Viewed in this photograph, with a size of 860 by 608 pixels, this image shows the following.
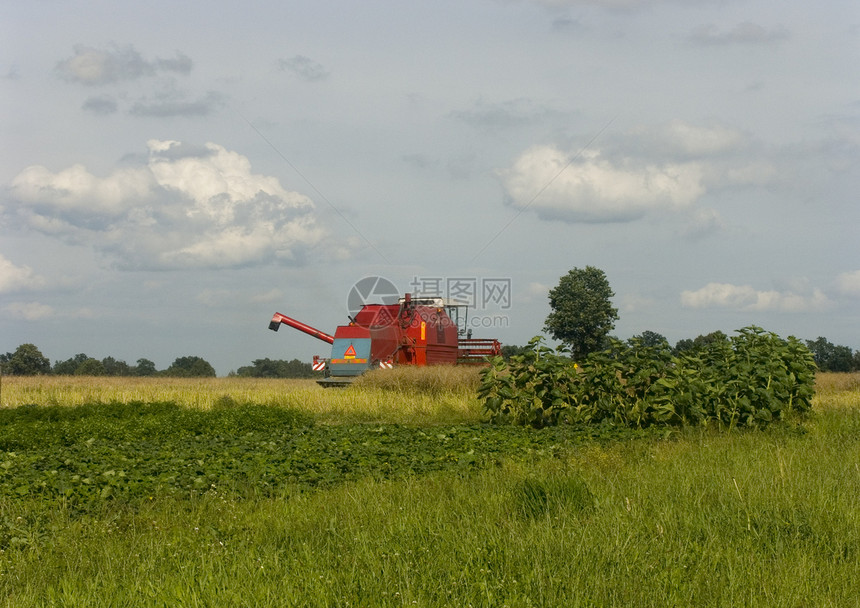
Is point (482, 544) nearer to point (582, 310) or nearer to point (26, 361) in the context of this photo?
point (582, 310)

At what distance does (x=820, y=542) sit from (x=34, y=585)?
5123mm

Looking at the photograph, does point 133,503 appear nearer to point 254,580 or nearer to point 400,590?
point 254,580

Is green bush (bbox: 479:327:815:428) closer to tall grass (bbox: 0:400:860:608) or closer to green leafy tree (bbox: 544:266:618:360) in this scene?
tall grass (bbox: 0:400:860:608)

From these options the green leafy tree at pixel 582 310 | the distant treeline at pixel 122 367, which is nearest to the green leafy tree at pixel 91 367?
the distant treeline at pixel 122 367

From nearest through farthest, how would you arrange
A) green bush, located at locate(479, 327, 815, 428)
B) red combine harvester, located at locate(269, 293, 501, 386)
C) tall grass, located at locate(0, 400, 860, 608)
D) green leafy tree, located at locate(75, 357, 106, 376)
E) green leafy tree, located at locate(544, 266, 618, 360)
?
tall grass, located at locate(0, 400, 860, 608) → green bush, located at locate(479, 327, 815, 428) → red combine harvester, located at locate(269, 293, 501, 386) → green leafy tree, located at locate(544, 266, 618, 360) → green leafy tree, located at locate(75, 357, 106, 376)

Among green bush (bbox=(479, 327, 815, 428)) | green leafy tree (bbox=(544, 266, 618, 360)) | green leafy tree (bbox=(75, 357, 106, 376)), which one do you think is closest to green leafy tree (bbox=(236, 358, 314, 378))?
green leafy tree (bbox=(75, 357, 106, 376))

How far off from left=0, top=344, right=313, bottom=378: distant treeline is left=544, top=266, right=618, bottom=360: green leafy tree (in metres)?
21.6

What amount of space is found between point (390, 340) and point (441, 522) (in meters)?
20.9

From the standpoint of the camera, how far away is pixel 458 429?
492 inches

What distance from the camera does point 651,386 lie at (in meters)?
12.7

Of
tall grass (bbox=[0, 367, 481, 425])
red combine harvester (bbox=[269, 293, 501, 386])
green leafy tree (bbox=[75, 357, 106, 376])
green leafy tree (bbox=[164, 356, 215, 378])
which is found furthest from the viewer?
green leafy tree (bbox=[164, 356, 215, 378])

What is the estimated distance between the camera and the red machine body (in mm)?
26016

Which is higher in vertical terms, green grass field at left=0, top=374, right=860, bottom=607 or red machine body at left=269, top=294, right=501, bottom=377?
red machine body at left=269, top=294, right=501, bottom=377

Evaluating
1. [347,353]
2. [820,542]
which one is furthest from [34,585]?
[347,353]
